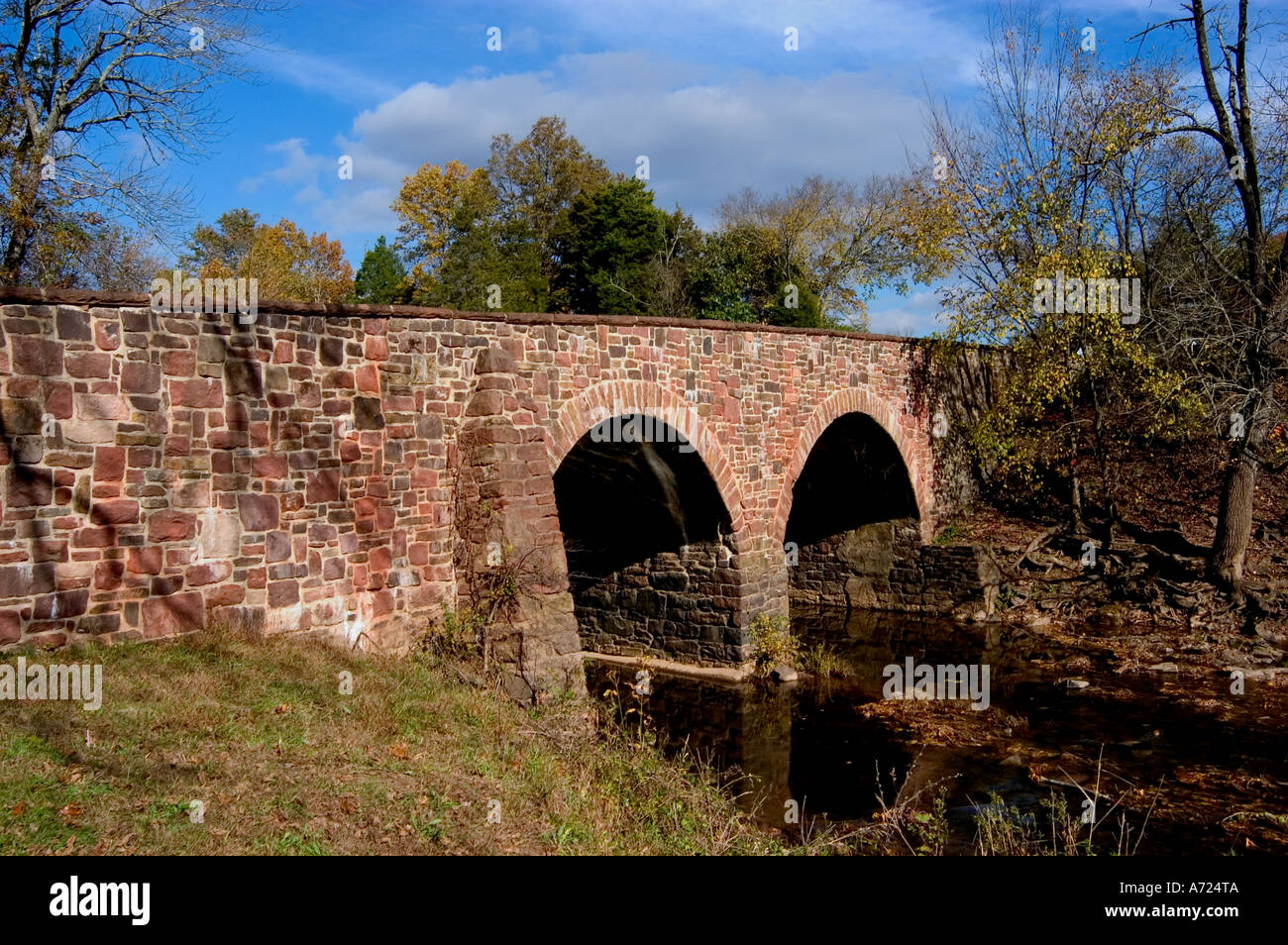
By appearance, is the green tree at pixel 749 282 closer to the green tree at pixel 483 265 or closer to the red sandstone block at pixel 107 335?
the green tree at pixel 483 265

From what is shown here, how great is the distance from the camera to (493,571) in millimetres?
9828

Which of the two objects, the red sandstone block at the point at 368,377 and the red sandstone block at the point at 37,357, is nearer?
the red sandstone block at the point at 37,357

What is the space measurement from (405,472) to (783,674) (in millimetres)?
6889

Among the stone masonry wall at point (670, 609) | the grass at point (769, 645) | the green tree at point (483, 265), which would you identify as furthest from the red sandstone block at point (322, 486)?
the green tree at point (483, 265)

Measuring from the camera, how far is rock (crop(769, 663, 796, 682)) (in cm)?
1397

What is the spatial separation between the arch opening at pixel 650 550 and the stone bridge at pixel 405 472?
0.04 m

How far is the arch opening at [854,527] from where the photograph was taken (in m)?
18.5

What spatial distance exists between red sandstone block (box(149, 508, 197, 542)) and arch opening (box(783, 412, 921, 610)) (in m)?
12.3

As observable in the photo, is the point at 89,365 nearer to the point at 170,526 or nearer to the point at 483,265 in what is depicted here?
the point at 170,526

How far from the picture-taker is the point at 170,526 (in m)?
7.71

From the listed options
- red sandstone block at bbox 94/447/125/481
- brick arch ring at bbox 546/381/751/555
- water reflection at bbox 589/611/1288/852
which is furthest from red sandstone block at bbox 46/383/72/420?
water reflection at bbox 589/611/1288/852

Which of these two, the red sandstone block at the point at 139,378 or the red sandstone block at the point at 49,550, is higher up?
the red sandstone block at the point at 139,378

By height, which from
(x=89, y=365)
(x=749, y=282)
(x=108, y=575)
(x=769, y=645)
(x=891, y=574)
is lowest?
(x=769, y=645)

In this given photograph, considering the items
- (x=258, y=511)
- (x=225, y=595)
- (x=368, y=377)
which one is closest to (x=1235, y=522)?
(x=368, y=377)
